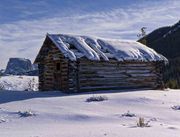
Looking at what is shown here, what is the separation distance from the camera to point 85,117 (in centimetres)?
1658

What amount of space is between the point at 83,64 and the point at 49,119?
11602mm

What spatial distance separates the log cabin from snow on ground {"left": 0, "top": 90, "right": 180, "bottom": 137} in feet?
14.0

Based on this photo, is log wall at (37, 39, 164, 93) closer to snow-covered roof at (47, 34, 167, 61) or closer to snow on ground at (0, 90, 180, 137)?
snow-covered roof at (47, 34, 167, 61)

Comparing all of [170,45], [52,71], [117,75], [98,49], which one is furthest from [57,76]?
[170,45]

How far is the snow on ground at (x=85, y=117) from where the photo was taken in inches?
507

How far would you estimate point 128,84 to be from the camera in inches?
1174

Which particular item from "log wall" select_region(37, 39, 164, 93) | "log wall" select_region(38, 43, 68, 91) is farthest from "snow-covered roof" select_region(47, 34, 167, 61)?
"log wall" select_region(38, 43, 68, 91)

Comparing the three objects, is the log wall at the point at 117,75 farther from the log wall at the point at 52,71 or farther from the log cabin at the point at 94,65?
the log wall at the point at 52,71

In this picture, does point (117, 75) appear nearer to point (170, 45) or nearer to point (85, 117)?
point (85, 117)

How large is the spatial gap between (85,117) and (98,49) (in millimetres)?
12744

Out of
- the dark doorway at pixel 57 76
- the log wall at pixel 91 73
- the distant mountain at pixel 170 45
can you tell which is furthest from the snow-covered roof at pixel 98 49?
the distant mountain at pixel 170 45

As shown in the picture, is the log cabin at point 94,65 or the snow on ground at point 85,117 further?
the log cabin at point 94,65

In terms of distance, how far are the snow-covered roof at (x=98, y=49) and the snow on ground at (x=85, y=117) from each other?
4.58 m

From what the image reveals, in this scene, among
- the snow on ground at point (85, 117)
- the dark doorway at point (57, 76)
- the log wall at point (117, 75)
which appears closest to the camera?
the snow on ground at point (85, 117)
